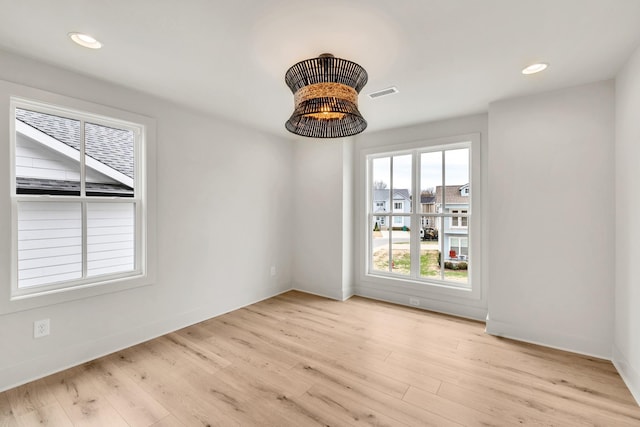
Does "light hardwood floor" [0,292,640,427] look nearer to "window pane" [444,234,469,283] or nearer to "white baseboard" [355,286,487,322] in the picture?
"white baseboard" [355,286,487,322]

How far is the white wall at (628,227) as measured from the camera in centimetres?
201

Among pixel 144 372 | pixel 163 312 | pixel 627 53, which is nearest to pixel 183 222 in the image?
pixel 163 312

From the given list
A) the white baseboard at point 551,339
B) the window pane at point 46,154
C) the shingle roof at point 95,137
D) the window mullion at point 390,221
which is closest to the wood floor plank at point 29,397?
the window pane at point 46,154

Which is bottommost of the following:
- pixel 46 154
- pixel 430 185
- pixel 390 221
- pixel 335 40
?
pixel 390 221

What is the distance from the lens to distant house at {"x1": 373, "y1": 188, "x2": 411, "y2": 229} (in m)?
3.98

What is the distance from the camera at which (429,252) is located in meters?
3.80

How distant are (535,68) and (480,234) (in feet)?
5.95

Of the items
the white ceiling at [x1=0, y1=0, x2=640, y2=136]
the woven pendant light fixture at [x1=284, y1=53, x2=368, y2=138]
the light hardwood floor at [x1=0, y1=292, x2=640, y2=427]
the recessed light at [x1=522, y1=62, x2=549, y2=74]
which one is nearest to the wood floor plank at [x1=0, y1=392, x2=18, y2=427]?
the light hardwood floor at [x1=0, y1=292, x2=640, y2=427]

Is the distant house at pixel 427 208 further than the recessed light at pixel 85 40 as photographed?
Yes

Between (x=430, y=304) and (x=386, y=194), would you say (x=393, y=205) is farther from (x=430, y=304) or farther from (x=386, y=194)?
A: (x=430, y=304)

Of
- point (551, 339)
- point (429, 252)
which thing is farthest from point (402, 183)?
point (551, 339)

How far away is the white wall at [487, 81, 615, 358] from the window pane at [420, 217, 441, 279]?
0.79 m

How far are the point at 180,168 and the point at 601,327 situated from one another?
14.5ft

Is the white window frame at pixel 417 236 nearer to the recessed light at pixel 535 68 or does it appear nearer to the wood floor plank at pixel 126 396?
the recessed light at pixel 535 68
